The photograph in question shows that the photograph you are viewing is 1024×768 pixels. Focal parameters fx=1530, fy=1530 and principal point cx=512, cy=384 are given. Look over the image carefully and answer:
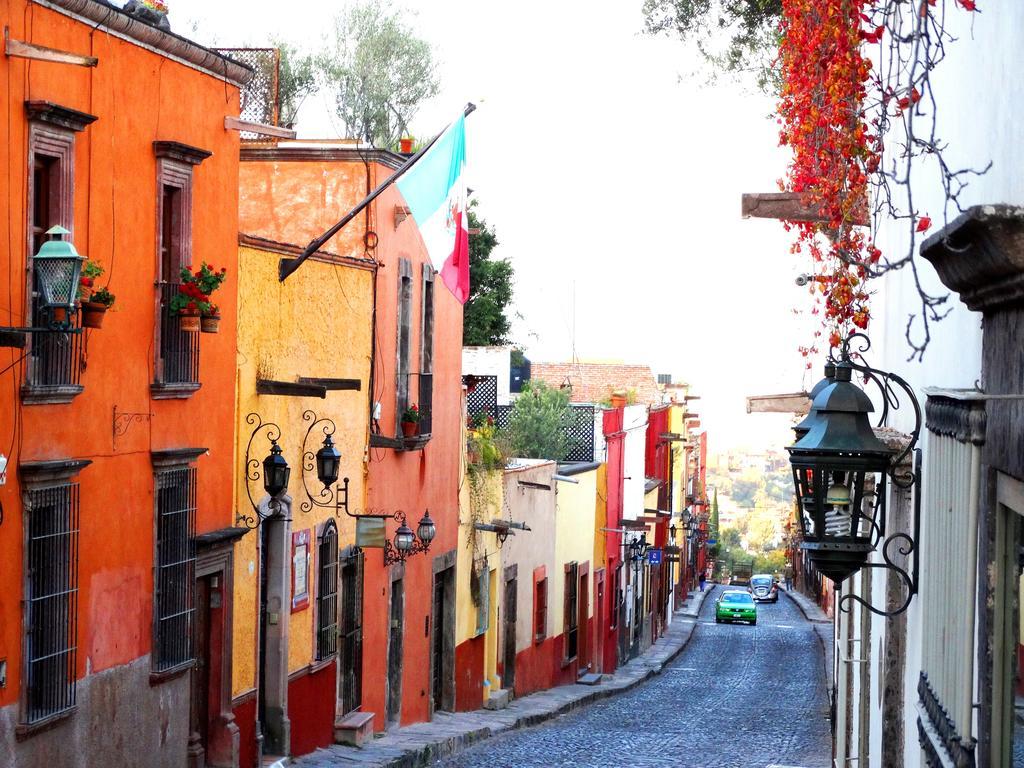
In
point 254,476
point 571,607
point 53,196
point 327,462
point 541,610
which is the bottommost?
point 571,607

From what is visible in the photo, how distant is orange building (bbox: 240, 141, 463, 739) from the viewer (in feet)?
61.4

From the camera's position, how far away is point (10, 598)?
1030cm

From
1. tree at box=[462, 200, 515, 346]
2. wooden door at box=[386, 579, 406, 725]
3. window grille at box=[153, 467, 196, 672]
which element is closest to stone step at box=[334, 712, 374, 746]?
wooden door at box=[386, 579, 406, 725]

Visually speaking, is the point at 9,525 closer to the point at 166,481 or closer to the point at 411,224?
the point at 166,481

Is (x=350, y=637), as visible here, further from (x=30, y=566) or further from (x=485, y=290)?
(x=485, y=290)

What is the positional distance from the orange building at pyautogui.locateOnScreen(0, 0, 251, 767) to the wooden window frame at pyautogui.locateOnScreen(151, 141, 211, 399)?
0.06ft

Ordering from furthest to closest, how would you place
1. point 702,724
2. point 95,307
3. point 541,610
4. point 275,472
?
point 541,610
point 702,724
point 275,472
point 95,307

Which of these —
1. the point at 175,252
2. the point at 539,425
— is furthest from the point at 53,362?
the point at 539,425

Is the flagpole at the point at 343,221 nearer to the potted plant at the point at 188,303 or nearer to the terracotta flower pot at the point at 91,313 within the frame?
the potted plant at the point at 188,303

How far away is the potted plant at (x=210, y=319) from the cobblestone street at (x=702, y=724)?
21.9ft

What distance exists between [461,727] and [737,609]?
3400cm

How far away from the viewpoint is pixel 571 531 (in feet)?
108

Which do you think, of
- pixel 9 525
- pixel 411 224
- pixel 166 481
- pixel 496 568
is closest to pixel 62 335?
pixel 9 525

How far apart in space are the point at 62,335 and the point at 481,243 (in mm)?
28366
